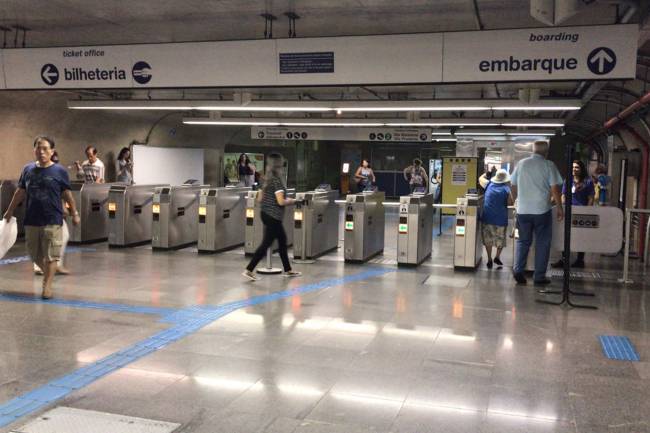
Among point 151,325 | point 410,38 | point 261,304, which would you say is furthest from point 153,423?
point 410,38

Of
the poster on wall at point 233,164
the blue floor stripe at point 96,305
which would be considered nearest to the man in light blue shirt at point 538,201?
the blue floor stripe at point 96,305

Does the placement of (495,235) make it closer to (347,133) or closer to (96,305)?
(96,305)

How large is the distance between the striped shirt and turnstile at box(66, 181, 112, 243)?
4.48 metres

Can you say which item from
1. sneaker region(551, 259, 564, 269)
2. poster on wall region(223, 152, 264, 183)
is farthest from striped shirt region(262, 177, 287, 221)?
poster on wall region(223, 152, 264, 183)

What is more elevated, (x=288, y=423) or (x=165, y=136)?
(x=165, y=136)

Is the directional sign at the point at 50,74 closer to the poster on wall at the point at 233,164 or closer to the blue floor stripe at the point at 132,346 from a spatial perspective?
the blue floor stripe at the point at 132,346

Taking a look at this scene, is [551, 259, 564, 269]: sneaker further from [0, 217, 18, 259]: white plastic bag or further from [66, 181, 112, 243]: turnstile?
[66, 181, 112, 243]: turnstile

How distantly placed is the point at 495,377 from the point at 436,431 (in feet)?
3.46

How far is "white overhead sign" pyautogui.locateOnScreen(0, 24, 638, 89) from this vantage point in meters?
5.79

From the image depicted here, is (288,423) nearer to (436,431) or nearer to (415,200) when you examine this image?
(436,431)

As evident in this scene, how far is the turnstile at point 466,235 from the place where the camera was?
8.72 m

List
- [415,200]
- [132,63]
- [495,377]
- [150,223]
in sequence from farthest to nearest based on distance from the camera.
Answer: [150,223] → [415,200] → [132,63] → [495,377]

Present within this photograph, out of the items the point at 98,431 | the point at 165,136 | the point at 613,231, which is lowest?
the point at 98,431

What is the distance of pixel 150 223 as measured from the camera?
439 inches
